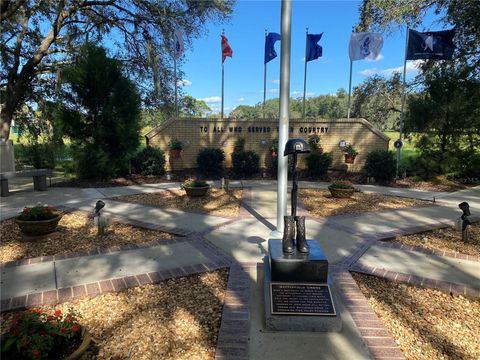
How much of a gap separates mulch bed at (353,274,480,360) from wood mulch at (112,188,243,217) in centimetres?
361

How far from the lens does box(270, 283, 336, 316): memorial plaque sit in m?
2.82

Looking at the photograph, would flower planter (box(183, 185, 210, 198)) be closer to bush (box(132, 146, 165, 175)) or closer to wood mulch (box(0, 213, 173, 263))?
wood mulch (box(0, 213, 173, 263))

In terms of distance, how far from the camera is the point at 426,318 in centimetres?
304

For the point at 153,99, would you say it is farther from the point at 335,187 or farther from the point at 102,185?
the point at 335,187

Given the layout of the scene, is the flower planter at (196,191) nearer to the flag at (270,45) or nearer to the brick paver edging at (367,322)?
the brick paver edging at (367,322)

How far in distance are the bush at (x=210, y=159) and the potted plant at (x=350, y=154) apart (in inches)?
190

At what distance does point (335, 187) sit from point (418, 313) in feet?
17.0

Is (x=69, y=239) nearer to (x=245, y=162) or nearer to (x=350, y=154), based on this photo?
(x=245, y=162)

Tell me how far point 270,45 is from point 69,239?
12.3 meters

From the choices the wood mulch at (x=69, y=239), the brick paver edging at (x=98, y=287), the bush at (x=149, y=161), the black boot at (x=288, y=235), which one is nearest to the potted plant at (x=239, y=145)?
the bush at (x=149, y=161)

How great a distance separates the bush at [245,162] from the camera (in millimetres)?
11898

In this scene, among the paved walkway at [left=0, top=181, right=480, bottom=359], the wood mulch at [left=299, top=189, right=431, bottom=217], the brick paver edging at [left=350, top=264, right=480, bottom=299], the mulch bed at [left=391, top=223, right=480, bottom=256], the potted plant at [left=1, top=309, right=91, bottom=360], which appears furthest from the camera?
the wood mulch at [left=299, top=189, right=431, bottom=217]

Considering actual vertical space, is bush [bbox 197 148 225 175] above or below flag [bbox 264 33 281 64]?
below

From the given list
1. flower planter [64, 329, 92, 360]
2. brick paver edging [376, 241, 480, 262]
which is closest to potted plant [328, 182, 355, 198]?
brick paver edging [376, 241, 480, 262]
